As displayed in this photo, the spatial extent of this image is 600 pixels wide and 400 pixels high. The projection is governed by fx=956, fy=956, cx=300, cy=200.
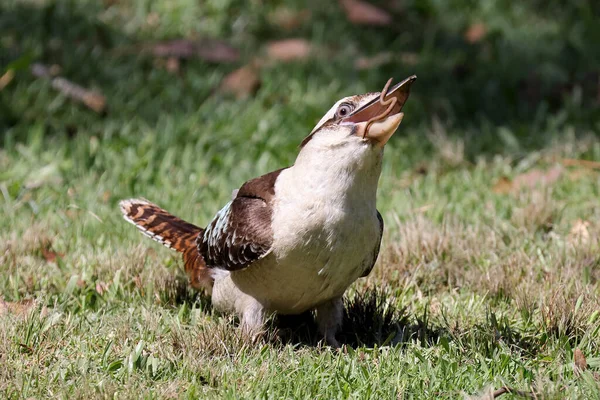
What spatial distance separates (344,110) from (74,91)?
13.2 feet

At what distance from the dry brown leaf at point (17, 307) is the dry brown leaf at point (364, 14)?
17.9 feet

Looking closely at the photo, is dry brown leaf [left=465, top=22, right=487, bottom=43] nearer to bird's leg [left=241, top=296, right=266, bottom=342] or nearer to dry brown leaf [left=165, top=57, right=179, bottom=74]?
dry brown leaf [left=165, top=57, right=179, bottom=74]

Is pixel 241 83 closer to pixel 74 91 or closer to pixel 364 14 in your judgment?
pixel 74 91

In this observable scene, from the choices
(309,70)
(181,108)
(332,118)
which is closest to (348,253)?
(332,118)

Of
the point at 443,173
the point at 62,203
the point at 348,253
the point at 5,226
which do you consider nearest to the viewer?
the point at 348,253

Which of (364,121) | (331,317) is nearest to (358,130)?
(364,121)

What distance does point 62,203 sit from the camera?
616cm

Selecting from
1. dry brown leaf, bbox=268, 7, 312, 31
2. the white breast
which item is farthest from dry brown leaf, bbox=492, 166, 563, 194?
dry brown leaf, bbox=268, 7, 312, 31

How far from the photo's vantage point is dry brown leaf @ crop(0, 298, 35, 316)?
14.7ft

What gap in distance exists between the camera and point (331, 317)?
4.44 meters

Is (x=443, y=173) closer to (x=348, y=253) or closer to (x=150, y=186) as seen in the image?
(x=150, y=186)

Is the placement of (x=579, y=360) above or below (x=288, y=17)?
below

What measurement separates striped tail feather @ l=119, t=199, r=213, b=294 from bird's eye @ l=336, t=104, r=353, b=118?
1116mm

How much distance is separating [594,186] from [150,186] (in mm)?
3049
